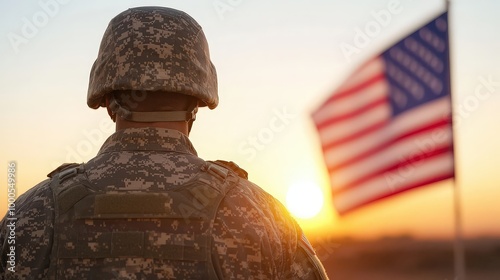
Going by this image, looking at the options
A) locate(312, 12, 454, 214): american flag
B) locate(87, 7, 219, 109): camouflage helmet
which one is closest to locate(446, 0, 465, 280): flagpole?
locate(312, 12, 454, 214): american flag

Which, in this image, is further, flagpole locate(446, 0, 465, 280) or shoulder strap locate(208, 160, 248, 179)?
flagpole locate(446, 0, 465, 280)

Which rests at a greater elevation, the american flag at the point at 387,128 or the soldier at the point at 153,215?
the american flag at the point at 387,128

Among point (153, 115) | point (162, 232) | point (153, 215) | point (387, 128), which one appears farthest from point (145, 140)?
point (387, 128)

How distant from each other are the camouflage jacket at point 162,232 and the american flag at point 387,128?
6.17 metres

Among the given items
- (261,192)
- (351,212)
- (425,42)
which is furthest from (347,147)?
(261,192)

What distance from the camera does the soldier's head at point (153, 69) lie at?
404 cm

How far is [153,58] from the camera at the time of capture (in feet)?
14.0

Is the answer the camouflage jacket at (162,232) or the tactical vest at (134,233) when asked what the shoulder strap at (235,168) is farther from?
the tactical vest at (134,233)

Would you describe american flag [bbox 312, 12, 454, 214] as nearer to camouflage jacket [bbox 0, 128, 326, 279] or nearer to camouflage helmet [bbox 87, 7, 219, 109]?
camouflage helmet [bbox 87, 7, 219, 109]

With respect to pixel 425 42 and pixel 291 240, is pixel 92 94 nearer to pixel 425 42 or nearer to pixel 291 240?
pixel 291 240

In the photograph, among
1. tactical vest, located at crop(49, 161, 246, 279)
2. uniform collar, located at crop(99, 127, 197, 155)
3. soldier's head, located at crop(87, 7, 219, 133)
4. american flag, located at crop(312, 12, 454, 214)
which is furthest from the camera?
american flag, located at crop(312, 12, 454, 214)

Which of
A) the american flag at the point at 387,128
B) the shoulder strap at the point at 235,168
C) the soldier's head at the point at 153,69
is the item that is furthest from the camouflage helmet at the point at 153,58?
the american flag at the point at 387,128

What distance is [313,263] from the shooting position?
3.89 meters

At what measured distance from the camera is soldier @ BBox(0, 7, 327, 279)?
3631 millimetres
